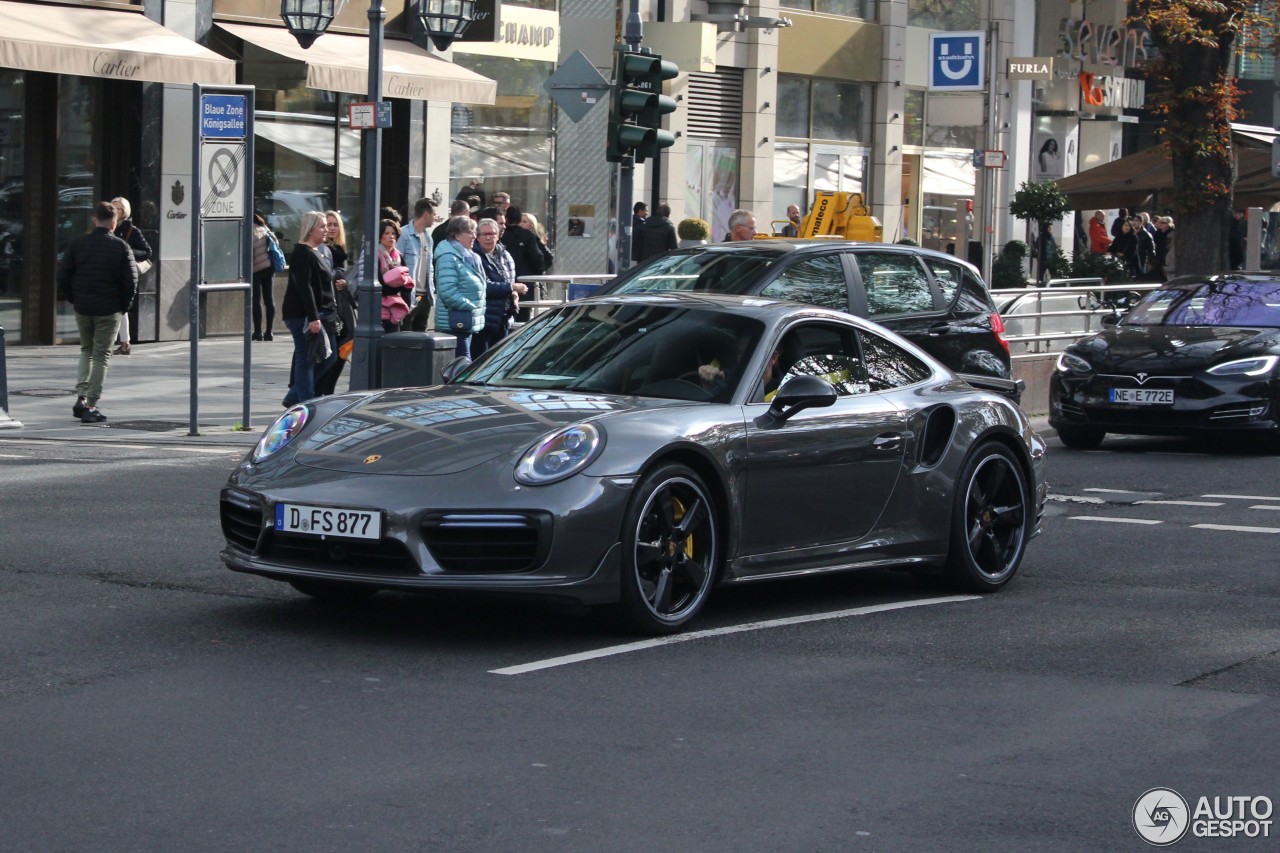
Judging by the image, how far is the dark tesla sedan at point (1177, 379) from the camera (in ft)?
52.4

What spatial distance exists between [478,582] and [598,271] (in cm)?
2436

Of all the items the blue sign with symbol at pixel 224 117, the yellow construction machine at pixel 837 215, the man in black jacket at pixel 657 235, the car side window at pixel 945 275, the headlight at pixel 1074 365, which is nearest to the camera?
the car side window at pixel 945 275

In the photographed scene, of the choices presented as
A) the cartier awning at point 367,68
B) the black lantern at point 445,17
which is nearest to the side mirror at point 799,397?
the black lantern at point 445,17

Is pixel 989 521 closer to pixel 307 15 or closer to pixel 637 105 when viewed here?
pixel 637 105

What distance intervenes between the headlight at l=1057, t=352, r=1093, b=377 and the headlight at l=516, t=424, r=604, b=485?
955 centimetres

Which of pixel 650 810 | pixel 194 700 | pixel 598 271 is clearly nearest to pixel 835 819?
pixel 650 810

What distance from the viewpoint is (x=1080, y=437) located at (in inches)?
661

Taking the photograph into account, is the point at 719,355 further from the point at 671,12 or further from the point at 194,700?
the point at 671,12

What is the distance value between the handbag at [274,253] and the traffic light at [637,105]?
7.44m

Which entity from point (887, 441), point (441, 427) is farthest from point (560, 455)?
point (887, 441)

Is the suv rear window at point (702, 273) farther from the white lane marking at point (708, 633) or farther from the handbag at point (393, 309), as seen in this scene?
the white lane marking at point (708, 633)

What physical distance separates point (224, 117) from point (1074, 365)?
23.4 feet

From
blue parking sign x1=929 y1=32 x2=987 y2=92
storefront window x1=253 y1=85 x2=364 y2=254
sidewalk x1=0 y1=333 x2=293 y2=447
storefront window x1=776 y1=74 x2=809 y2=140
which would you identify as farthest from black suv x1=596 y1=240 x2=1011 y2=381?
storefront window x1=776 y1=74 x2=809 y2=140

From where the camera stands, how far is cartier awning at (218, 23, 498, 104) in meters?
24.2
